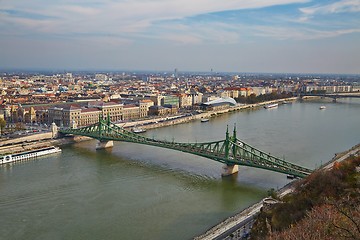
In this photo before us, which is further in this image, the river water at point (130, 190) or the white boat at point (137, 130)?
the white boat at point (137, 130)

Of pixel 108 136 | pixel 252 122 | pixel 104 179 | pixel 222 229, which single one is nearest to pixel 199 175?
pixel 104 179

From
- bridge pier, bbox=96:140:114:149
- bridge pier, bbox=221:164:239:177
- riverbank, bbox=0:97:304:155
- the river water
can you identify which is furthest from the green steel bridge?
riverbank, bbox=0:97:304:155

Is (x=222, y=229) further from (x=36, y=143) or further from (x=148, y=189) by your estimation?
(x=36, y=143)

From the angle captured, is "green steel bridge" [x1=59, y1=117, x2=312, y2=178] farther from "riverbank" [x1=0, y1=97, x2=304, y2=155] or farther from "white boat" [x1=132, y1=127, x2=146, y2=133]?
"white boat" [x1=132, y1=127, x2=146, y2=133]

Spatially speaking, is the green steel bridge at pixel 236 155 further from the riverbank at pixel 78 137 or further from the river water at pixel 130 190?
the riverbank at pixel 78 137

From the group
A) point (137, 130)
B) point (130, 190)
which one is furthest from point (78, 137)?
point (130, 190)

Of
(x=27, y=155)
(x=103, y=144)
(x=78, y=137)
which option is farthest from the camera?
(x=78, y=137)

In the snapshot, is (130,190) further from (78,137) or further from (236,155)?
(78,137)

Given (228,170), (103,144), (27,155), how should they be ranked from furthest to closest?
(103,144) → (27,155) → (228,170)

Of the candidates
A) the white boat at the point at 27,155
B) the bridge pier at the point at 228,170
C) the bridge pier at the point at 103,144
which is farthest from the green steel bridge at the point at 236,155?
the white boat at the point at 27,155
